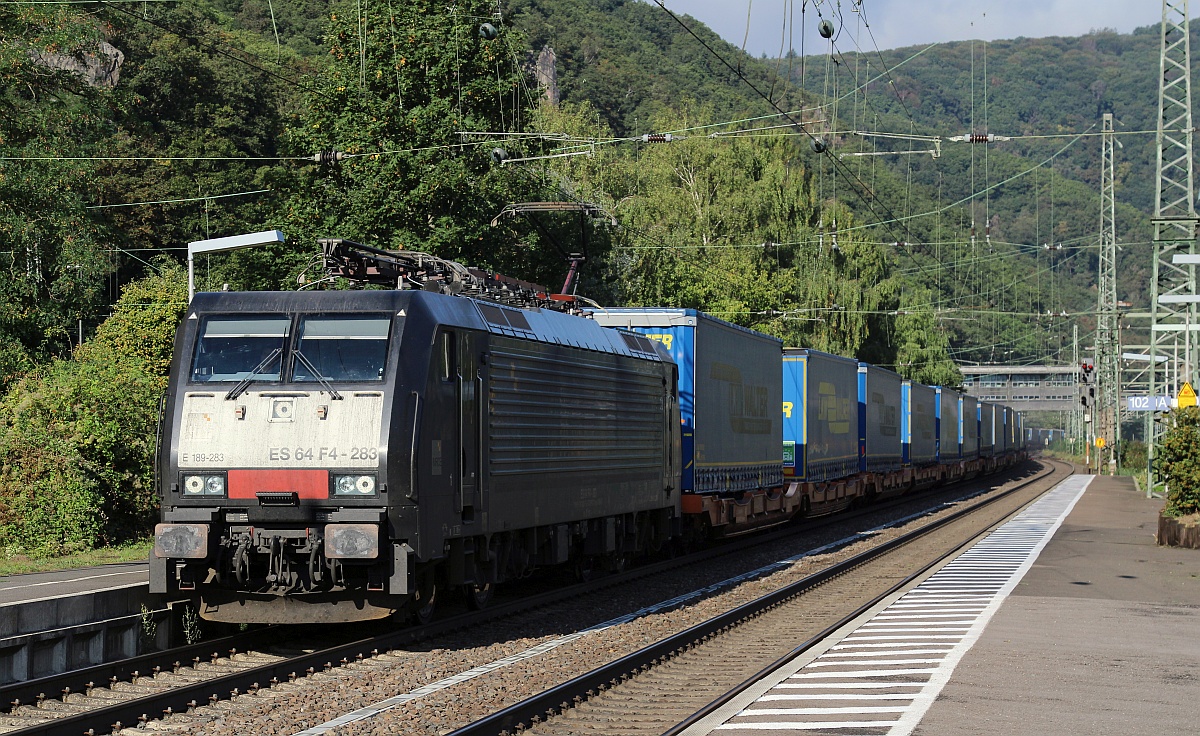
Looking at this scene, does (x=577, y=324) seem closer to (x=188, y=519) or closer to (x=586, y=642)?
(x=586, y=642)

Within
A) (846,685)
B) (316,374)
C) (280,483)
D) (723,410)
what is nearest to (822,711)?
(846,685)

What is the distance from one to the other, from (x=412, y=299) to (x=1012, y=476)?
71680 mm

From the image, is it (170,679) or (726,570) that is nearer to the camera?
(170,679)

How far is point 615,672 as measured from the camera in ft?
39.0

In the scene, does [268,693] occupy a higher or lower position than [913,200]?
lower

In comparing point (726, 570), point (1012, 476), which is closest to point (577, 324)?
point (726, 570)

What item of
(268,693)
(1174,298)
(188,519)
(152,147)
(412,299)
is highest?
(152,147)

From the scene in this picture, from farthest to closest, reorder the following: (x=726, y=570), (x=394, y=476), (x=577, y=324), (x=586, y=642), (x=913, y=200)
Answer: (x=913, y=200) < (x=726, y=570) < (x=577, y=324) < (x=586, y=642) < (x=394, y=476)

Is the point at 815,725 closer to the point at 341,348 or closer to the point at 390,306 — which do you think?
the point at 390,306

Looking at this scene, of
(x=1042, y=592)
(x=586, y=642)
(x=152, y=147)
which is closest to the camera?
(x=586, y=642)

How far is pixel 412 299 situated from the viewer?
42.3ft

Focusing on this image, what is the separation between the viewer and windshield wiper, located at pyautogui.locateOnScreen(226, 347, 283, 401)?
42.0 feet

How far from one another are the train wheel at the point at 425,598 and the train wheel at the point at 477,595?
3.54 ft

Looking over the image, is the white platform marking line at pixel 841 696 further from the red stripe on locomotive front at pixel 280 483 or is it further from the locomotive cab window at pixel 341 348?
the locomotive cab window at pixel 341 348
